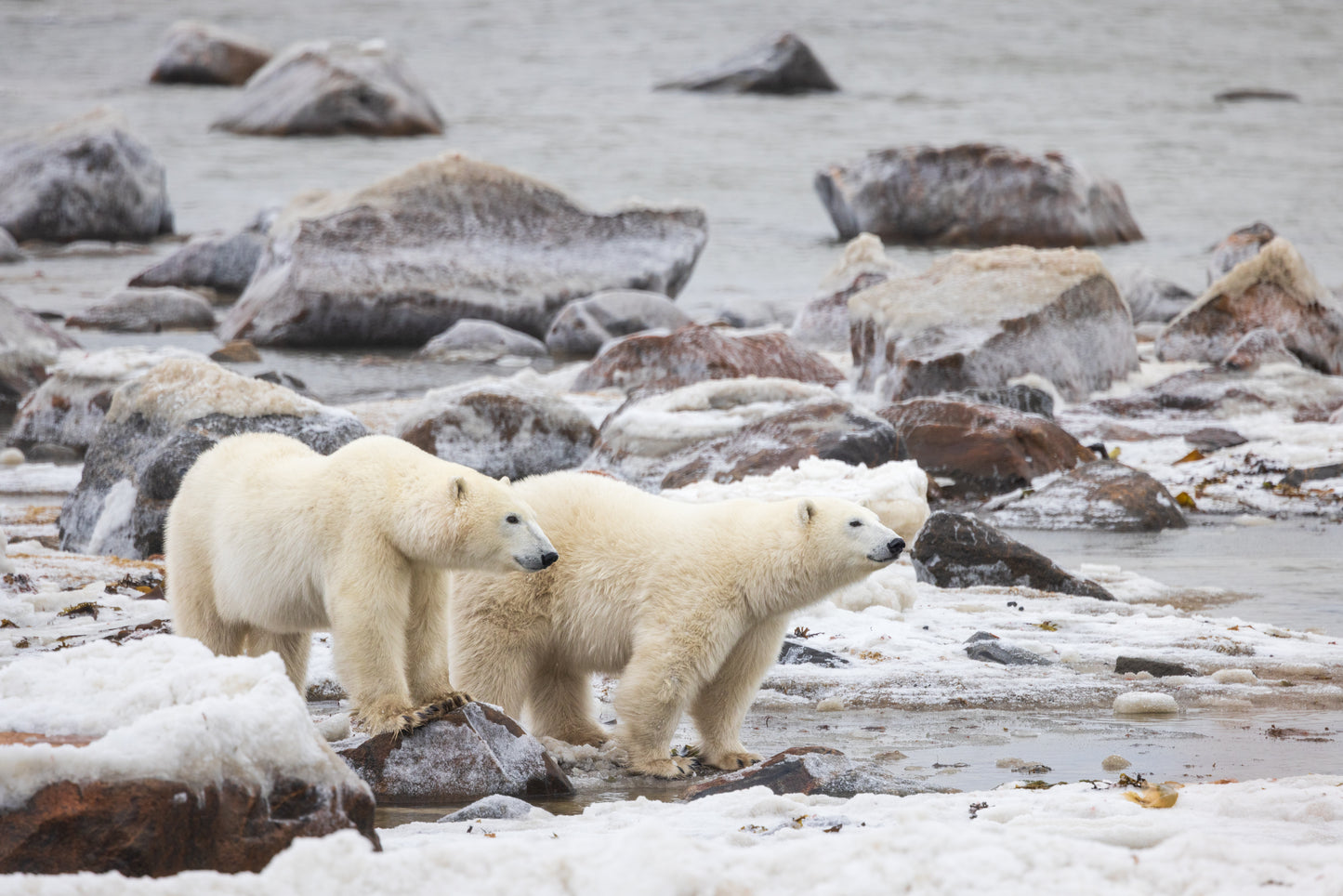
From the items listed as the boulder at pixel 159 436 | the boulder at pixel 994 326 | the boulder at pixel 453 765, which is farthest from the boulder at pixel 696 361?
the boulder at pixel 453 765

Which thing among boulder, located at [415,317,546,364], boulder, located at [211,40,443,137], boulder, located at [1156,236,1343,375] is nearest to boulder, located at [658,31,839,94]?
boulder, located at [211,40,443,137]

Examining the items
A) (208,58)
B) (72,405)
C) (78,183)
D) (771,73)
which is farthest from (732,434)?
(208,58)

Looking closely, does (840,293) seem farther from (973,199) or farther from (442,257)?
(973,199)

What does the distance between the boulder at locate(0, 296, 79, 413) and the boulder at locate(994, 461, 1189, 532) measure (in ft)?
30.0

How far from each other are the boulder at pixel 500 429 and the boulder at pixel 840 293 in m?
6.03

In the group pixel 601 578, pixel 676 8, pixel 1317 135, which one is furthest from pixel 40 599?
pixel 676 8

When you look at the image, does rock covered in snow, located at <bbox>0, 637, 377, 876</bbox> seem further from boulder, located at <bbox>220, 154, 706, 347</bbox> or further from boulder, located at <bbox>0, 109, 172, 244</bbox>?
boulder, located at <bbox>0, 109, 172, 244</bbox>

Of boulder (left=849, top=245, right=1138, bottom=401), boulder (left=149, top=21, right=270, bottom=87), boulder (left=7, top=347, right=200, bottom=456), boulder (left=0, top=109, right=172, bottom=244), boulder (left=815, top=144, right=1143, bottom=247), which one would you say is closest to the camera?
boulder (left=7, top=347, right=200, bottom=456)

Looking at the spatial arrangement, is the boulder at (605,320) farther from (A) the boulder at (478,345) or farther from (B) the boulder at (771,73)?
(B) the boulder at (771,73)

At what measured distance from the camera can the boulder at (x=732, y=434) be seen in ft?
30.8

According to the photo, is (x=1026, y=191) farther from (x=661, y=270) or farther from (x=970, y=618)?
(x=970, y=618)

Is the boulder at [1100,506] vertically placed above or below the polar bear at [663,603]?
below

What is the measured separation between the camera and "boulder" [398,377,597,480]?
1053cm

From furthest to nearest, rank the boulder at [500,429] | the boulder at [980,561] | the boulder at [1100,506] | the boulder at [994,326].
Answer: the boulder at [994,326], the boulder at [500,429], the boulder at [1100,506], the boulder at [980,561]
